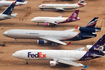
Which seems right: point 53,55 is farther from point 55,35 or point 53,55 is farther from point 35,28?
point 35,28

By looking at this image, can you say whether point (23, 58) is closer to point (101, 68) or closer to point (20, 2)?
point (101, 68)

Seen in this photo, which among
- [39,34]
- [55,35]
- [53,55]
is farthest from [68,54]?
[39,34]

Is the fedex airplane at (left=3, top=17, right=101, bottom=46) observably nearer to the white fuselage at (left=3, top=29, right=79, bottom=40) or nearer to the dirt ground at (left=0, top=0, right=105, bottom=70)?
the white fuselage at (left=3, top=29, right=79, bottom=40)

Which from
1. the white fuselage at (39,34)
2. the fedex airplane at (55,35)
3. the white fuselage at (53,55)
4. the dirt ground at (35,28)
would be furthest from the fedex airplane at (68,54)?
the white fuselage at (39,34)

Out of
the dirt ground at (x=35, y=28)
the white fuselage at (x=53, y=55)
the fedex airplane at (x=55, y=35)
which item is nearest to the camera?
the white fuselage at (x=53, y=55)

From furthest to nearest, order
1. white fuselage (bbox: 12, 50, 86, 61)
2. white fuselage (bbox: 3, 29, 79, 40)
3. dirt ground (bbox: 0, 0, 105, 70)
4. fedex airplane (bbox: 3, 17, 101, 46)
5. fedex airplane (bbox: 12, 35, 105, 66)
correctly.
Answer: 1. white fuselage (bbox: 3, 29, 79, 40)
2. fedex airplane (bbox: 3, 17, 101, 46)
3. dirt ground (bbox: 0, 0, 105, 70)
4. white fuselage (bbox: 12, 50, 86, 61)
5. fedex airplane (bbox: 12, 35, 105, 66)

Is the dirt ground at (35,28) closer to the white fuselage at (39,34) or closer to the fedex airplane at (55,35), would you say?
the fedex airplane at (55,35)

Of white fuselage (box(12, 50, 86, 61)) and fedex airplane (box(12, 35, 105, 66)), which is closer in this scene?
fedex airplane (box(12, 35, 105, 66))

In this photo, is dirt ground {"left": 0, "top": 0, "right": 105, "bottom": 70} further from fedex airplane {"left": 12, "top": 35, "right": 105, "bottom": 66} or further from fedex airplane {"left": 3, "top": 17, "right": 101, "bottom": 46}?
fedex airplane {"left": 12, "top": 35, "right": 105, "bottom": 66}

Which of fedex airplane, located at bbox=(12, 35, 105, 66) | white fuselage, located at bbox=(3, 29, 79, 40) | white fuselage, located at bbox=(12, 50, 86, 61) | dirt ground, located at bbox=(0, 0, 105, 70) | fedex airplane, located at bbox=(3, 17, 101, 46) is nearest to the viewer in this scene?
fedex airplane, located at bbox=(12, 35, 105, 66)

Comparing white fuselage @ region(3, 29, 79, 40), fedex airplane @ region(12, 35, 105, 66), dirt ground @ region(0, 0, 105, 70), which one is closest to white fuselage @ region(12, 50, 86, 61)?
fedex airplane @ region(12, 35, 105, 66)

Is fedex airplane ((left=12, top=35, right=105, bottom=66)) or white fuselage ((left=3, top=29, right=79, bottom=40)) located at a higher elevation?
white fuselage ((left=3, top=29, right=79, bottom=40))

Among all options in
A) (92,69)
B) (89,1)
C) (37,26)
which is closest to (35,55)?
(92,69)

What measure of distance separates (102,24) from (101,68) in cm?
2911
